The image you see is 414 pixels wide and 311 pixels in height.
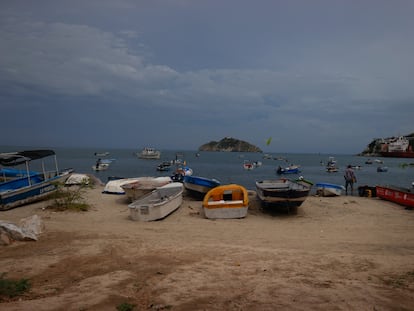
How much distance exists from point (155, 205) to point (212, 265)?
615cm

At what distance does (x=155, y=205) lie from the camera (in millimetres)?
11844

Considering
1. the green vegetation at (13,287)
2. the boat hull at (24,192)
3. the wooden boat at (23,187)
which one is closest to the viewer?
the green vegetation at (13,287)

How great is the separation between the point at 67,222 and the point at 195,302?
26.8ft

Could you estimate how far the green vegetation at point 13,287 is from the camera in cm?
462

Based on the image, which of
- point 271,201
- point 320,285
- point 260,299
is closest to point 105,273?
point 260,299

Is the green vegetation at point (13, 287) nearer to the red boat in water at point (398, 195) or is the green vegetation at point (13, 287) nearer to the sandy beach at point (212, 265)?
the sandy beach at point (212, 265)

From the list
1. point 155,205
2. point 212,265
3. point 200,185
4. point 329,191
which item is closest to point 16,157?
point 155,205

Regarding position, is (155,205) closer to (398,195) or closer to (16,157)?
(16,157)

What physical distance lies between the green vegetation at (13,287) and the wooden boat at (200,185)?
1193 cm

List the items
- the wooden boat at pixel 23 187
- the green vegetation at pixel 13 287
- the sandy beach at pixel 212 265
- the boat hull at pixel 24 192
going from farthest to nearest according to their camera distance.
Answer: the wooden boat at pixel 23 187, the boat hull at pixel 24 192, the green vegetation at pixel 13 287, the sandy beach at pixel 212 265

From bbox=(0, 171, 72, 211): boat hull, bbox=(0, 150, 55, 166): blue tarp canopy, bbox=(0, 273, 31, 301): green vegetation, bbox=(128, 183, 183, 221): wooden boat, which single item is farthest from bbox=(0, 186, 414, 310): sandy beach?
bbox=(0, 150, 55, 166): blue tarp canopy

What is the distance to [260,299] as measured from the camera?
441 centimetres

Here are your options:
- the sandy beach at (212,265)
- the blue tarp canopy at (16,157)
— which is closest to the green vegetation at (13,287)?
the sandy beach at (212,265)

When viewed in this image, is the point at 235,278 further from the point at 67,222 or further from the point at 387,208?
the point at 387,208
